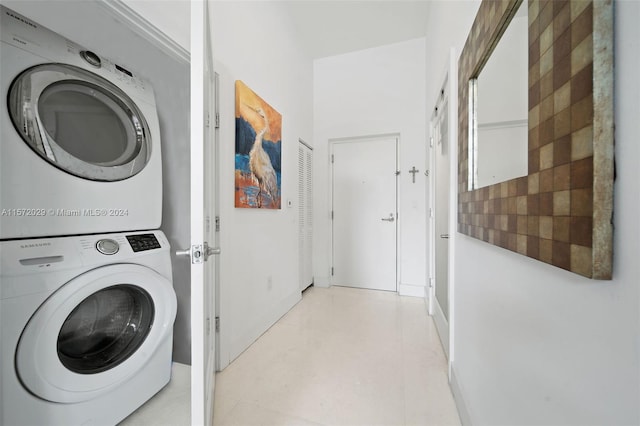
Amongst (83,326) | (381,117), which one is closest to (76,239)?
(83,326)

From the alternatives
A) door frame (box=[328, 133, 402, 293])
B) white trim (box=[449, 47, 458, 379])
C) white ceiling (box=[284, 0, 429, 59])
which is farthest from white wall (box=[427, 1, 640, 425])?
white ceiling (box=[284, 0, 429, 59])

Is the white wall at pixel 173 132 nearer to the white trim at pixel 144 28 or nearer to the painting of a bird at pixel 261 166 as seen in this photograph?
the white trim at pixel 144 28

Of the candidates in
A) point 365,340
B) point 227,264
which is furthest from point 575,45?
point 365,340

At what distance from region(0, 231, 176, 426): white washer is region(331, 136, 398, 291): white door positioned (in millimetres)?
2249

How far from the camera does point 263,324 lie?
6.77 ft

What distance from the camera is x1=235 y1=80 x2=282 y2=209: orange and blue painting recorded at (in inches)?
71.0

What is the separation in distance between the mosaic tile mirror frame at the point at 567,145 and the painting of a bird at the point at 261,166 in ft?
5.40

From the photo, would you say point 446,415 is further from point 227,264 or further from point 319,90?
point 319,90

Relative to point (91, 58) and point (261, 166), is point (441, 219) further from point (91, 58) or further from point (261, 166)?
point (91, 58)

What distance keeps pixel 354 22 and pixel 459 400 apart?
3.36 meters

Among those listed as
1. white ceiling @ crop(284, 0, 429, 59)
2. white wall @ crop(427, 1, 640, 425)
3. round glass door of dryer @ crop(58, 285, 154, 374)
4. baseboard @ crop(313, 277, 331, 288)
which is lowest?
baseboard @ crop(313, 277, 331, 288)

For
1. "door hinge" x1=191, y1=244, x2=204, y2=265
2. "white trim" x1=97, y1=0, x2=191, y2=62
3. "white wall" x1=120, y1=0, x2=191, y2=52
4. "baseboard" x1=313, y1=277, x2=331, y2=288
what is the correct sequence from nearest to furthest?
"door hinge" x1=191, y1=244, x2=204, y2=265 → "white trim" x1=97, y1=0, x2=191, y2=62 → "white wall" x1=120, y1=0, x2=191, y2=52 → "baseboard" x1=313, y1=277, x2=331, y2=288

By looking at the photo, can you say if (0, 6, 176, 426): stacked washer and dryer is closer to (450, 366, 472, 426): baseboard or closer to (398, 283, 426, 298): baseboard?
(450, 366, 472, 426): baseboard

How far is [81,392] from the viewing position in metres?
0.99
